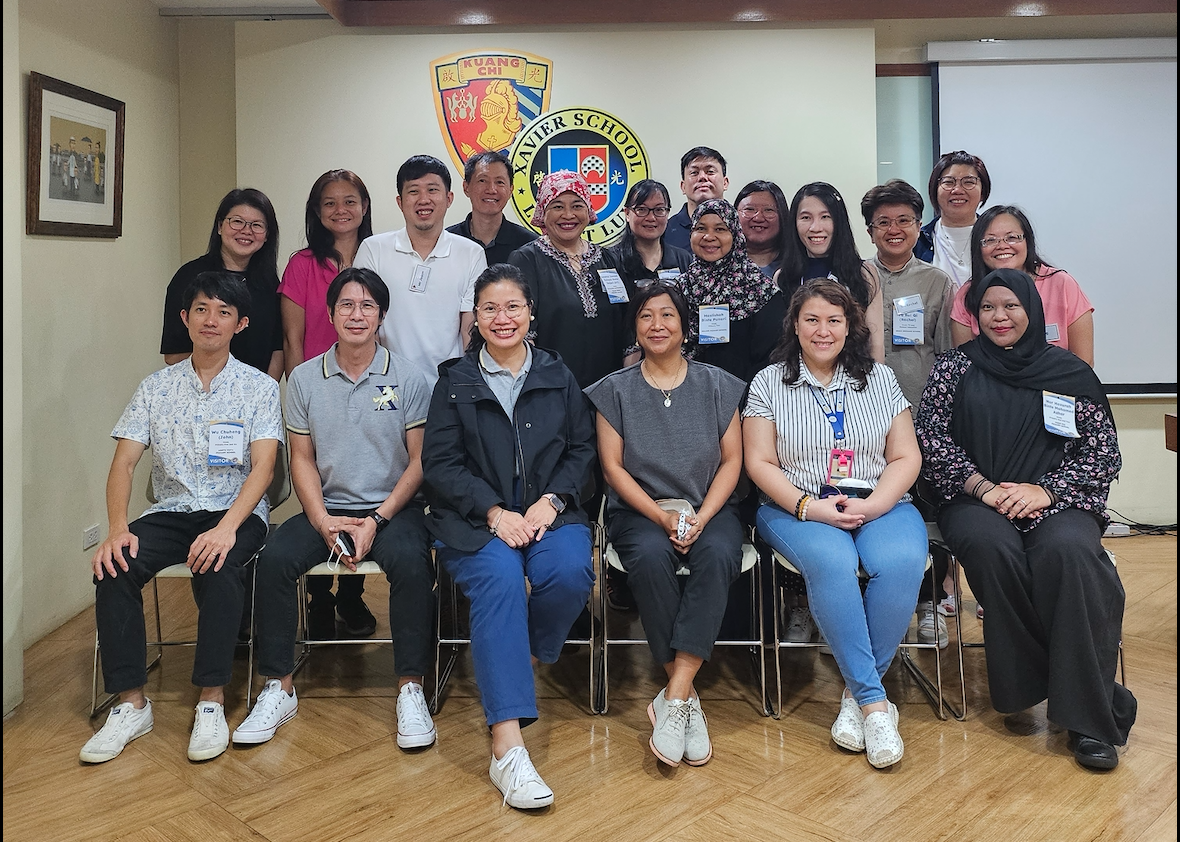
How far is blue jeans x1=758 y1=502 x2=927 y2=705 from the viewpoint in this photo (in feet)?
9.07

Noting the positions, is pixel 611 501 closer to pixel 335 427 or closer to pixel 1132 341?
pixel 335 427

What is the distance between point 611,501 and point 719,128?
2.76m

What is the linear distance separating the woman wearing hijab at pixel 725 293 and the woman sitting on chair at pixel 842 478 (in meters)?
0.26

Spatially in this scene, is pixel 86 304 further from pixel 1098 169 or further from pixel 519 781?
pixel 1098 169

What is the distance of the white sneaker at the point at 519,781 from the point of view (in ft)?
7.90

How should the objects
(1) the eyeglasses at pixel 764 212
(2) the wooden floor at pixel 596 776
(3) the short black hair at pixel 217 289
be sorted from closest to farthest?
(2) the wooden floor at pixel 596 776 < (3) the short black hair at pixel 217 289 < (1) the eyeglasses at pixel 764 212

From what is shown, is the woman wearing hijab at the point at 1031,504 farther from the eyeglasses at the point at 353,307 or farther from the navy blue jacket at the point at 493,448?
the eyeglasses at the point at 353,307

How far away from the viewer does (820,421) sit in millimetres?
3035

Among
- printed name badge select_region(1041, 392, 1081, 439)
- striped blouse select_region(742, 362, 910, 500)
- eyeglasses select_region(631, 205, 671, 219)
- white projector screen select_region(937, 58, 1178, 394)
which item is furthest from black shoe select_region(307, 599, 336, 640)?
white projector screen select_region(937, 58, 1178, 394)

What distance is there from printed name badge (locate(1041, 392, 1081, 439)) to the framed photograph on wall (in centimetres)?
375

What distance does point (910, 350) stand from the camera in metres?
3.51

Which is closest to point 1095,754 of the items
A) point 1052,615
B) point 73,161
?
point 1052,615

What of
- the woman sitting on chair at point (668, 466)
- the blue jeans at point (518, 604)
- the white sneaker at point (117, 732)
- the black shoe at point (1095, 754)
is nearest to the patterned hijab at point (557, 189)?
the woman sitting on chair at point (668, 466)

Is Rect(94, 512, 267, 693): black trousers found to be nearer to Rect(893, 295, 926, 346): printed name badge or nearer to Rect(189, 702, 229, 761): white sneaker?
Rect(189, 702, 229, 761): white sneaker
